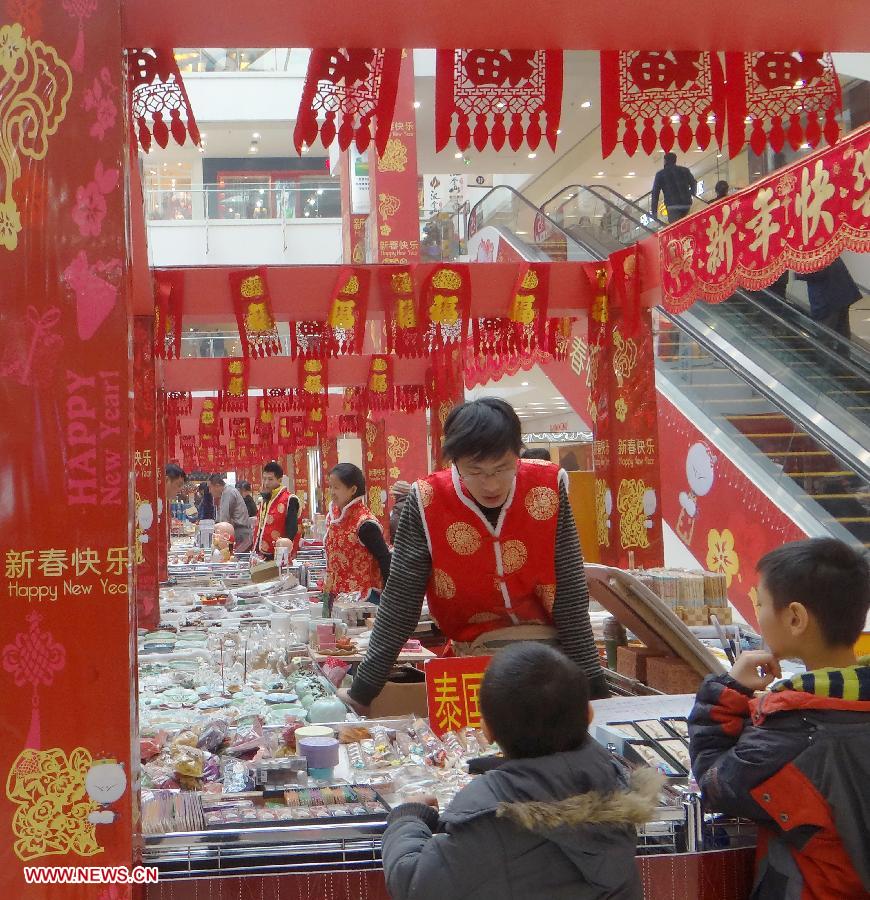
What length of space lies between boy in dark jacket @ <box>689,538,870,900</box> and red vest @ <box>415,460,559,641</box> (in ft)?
2.64

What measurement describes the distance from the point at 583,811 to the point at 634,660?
1.99 meters

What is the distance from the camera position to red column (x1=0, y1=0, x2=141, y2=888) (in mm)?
2002

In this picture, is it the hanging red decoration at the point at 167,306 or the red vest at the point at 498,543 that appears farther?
the hanging red decoration at the point at 167,306

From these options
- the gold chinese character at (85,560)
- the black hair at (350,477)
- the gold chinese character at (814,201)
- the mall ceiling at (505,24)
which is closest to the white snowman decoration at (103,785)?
the gold chinese character at (85,560)

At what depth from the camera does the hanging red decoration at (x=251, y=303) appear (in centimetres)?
801

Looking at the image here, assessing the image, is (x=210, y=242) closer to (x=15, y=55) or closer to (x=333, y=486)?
(x=333, y=486)

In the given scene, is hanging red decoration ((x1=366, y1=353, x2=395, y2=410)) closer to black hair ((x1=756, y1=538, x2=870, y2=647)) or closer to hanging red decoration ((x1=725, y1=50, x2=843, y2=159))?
hanging red decoration ((x1=725, y1=50, x2=843, y2=159))

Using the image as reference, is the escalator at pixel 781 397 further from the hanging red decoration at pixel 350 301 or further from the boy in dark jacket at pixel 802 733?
the boy in dark jacket at pixel 802 733

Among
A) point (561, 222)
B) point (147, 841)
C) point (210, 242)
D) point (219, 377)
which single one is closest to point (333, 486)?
point (147, 841)

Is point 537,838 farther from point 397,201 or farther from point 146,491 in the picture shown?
point 397,201

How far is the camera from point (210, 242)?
22703mm


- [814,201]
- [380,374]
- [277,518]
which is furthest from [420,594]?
[380,374]

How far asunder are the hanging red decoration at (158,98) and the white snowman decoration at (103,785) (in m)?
1.47

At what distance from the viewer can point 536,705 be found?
1536 mm
